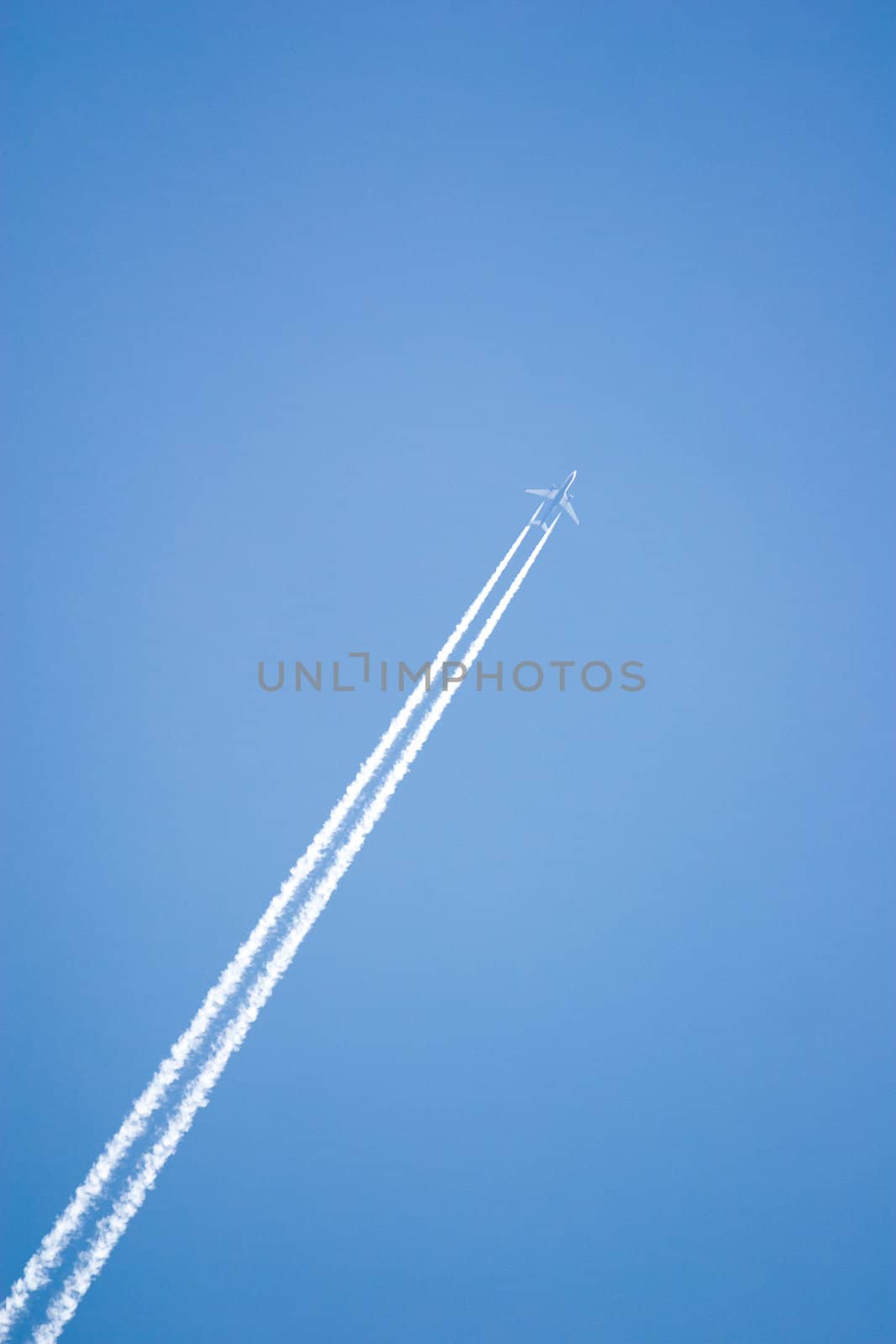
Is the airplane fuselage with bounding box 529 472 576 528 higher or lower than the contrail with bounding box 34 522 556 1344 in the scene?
higher

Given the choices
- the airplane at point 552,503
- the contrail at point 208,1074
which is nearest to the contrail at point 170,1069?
the contrail at point 208,1074

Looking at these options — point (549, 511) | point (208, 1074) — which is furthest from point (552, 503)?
point (208, 1074)

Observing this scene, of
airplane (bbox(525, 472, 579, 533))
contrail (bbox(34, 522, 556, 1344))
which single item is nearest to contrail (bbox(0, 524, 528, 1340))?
contrail (bbox(34, 522, 556, 1344))

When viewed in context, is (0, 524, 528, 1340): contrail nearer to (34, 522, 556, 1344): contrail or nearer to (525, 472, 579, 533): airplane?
(34, 522, 556, 1344): contrail

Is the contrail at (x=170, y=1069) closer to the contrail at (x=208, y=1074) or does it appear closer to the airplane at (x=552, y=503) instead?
the contrail at (x=208, y=1074)

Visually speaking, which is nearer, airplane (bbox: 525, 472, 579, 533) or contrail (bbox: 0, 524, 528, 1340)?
contrail (bbox: 0, 524, 528, 1340)

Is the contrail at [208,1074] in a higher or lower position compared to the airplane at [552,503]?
lower
